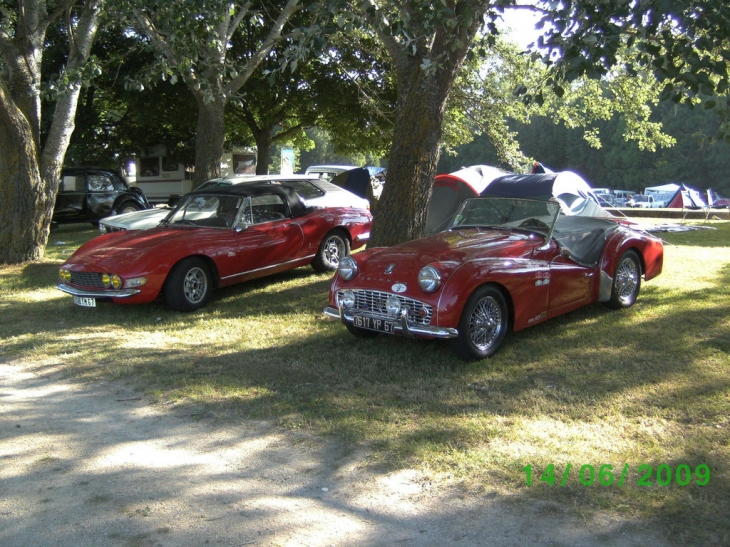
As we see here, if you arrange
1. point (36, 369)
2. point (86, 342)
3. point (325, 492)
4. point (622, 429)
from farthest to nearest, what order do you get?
point (86, 342)
point (36, 369)
point (622, 429)
point (325, 492)

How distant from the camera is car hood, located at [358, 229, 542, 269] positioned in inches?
247

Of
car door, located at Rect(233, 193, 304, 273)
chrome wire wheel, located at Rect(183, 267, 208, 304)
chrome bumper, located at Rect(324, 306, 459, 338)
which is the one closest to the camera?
chrome bumper, located at Rect(324, 306, 459, 338)

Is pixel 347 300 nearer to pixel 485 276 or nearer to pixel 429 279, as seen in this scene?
pixel 429 279

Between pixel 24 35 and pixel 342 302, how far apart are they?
9.75 m

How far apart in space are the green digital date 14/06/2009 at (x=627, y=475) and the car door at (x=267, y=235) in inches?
232

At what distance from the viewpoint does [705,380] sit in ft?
18.3

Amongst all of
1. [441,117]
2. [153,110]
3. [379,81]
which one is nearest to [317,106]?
[379,81]

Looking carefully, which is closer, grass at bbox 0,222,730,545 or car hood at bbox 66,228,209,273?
grass at bbox 0,222,730,545

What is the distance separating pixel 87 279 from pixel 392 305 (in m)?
4.12

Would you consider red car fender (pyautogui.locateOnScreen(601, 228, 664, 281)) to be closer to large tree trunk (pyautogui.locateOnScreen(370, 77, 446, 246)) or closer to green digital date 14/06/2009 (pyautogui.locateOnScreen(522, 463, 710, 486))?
large tree trunk (pyautogui.locateOnScreen(370, 77, 446, 246))

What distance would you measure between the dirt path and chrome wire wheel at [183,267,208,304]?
3.54 meters

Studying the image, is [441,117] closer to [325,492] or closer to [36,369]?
[36,369]

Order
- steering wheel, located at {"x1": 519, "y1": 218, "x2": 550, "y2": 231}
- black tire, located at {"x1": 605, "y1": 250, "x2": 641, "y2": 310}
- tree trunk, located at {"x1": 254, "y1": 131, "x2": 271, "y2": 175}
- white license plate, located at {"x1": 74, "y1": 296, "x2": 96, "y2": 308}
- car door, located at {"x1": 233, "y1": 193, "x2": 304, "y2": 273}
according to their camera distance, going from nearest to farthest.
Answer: steering wheel, located at {"x1": 519, "y1": 218, "x2": 550, "y2": 231} < black tire, located at {"x1": 605, "y1": 250, "x2": 641, "y2": 310} < white license plate, located at {"x1": 74, "y1": 296, "x2": 96, "y2": 308} < car door, located at {"x1": 233, "y1": 193, "x2": 304, "y2": 273} < tree trunk, located at {"x1": 254, "y1": 131, "x2": 271, "y2": 175}

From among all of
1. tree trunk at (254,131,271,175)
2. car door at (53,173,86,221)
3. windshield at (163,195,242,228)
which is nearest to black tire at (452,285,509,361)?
windshield at (163,195,242,228)
